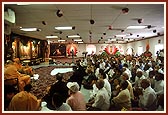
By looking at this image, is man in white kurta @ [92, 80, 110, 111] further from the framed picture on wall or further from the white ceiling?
the framed picture on wall

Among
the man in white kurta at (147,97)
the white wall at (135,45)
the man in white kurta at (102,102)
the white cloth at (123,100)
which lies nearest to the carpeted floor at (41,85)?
the man in white kurta at (102,102)

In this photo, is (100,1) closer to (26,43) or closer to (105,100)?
(105,100)

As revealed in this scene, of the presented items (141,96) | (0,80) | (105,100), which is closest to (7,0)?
(0,80)

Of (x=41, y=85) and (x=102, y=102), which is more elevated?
(x=102, y=102)

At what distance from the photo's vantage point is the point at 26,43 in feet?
34.8

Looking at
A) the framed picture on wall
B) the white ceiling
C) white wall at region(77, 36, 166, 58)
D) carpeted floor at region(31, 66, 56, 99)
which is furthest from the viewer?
the framed picture on wall

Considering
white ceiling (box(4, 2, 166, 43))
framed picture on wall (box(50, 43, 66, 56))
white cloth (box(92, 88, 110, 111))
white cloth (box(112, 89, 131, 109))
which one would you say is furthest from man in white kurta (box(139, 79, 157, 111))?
framed picture on wall (box(50, 43, 66, 56))

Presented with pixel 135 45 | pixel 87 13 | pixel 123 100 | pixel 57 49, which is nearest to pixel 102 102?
pixel 123 100

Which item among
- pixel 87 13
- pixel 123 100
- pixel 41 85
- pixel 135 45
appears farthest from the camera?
pixel 135 45

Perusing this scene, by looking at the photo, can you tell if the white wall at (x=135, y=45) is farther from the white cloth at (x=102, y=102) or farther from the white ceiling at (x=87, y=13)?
the white cloth at (x=102, y=102)

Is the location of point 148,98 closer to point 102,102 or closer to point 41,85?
point 102,102

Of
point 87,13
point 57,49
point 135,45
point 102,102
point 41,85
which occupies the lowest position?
point 41,85

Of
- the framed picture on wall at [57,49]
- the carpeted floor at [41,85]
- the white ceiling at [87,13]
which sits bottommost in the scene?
the carpeted floor at [41,85]

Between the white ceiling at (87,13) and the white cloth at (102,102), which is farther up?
the white ceiling at (87,13)
